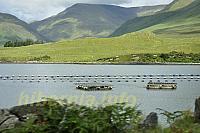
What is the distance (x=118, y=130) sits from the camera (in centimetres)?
1109

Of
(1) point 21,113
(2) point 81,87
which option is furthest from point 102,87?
(1) point 21,113

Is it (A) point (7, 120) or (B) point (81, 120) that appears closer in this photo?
(B) point (81, 120)

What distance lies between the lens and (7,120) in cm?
1322

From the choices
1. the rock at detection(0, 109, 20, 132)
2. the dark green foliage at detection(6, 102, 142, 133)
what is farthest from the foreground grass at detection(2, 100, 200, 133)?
the rock at detection(0, 109, 20, 132)

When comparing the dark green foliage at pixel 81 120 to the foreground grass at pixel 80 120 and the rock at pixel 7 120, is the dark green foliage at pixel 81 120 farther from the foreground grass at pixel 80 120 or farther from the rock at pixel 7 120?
the rock at pixel 7 120

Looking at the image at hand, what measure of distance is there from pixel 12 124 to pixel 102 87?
280 ft

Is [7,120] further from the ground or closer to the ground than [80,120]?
closer to the ground

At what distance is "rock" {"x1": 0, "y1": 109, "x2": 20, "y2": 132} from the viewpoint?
41.8ft

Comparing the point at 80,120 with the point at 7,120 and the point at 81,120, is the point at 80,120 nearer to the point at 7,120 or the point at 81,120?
the point at 81,120

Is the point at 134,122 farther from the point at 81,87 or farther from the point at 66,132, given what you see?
the point at 81,87

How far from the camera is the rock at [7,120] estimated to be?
41.8 ft

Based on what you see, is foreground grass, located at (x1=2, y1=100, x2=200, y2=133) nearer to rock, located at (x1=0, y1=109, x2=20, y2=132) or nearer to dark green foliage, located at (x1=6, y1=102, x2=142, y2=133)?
dark green foliage, located at (x1=6, y1=102, x2=142, y2=133)

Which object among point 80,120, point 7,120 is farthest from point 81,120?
point 7,120

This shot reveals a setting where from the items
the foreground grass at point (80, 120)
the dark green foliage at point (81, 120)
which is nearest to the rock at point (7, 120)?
the foreground grass at point (80, 120)
